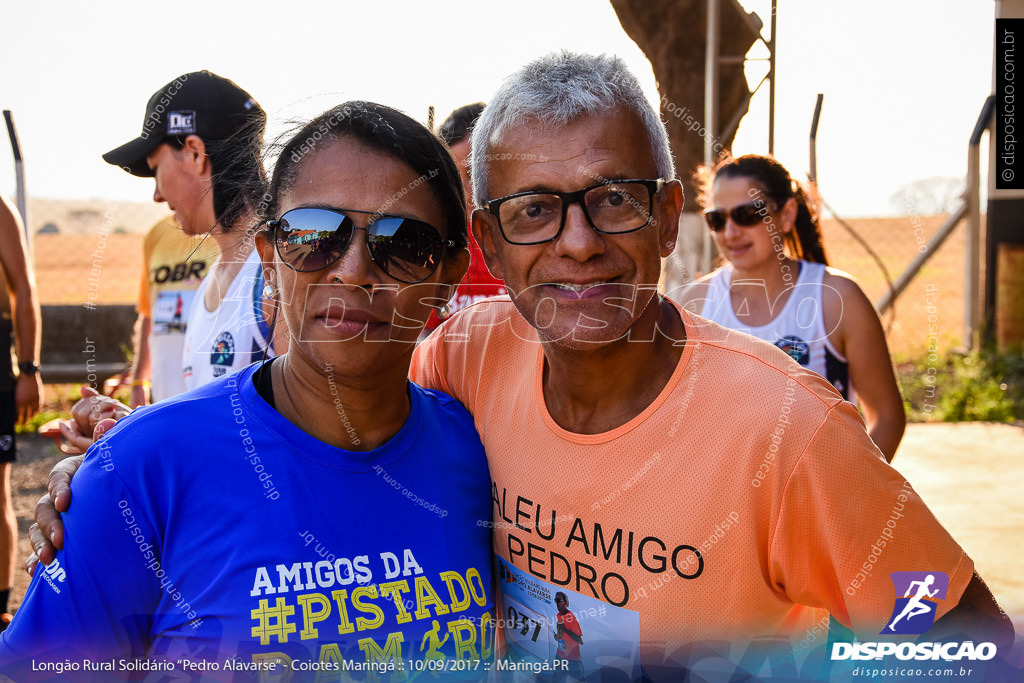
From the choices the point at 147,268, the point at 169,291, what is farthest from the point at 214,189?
the point at 147,268

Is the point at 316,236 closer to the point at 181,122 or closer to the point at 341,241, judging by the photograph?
the point at 341,241

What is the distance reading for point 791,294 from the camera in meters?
3.04

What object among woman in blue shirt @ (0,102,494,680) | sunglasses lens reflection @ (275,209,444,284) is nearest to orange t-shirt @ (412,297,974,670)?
woman in blue shirt @ (0,102,494,680)

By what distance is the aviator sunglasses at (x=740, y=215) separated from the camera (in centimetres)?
324

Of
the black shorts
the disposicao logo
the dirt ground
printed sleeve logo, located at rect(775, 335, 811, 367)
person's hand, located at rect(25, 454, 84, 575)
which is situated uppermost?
person's hand, located at rect(25, 454, 84, 575)

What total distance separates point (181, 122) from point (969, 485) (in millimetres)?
4911

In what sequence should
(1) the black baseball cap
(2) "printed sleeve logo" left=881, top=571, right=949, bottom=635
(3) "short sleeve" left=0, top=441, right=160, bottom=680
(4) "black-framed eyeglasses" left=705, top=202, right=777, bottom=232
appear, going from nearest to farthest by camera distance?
(3) "short sleeve" left=0, top=441, right=160, bottom=680, (2) "printed sleeve logo" left=881, top=571, right=949, bottom=635, (1) the black baseball cap, (4) "black-framed eyeglasses" left=705, top=202, right=777, bottom=232

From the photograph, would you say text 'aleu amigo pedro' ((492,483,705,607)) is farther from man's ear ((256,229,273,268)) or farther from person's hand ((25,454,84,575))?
person's hand ((25,454,84,575))

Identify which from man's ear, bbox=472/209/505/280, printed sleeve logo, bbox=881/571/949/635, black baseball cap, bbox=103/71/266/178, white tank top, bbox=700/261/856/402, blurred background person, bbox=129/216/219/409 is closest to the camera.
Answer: printed sleeve logo, bbox=881/571/949/635

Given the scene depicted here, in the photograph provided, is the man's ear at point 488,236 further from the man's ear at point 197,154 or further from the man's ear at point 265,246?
the man's ear at point 197,154

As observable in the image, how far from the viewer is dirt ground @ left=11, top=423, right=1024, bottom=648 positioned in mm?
3596

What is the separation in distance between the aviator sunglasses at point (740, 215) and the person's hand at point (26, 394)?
3440mm

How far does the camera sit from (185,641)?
4.16 ft

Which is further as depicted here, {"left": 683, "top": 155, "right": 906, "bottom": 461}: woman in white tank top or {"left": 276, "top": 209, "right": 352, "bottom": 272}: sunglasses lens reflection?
{"left": 683, "top": 155, "right": 906, "bottom": 461}: woman in white tank top
